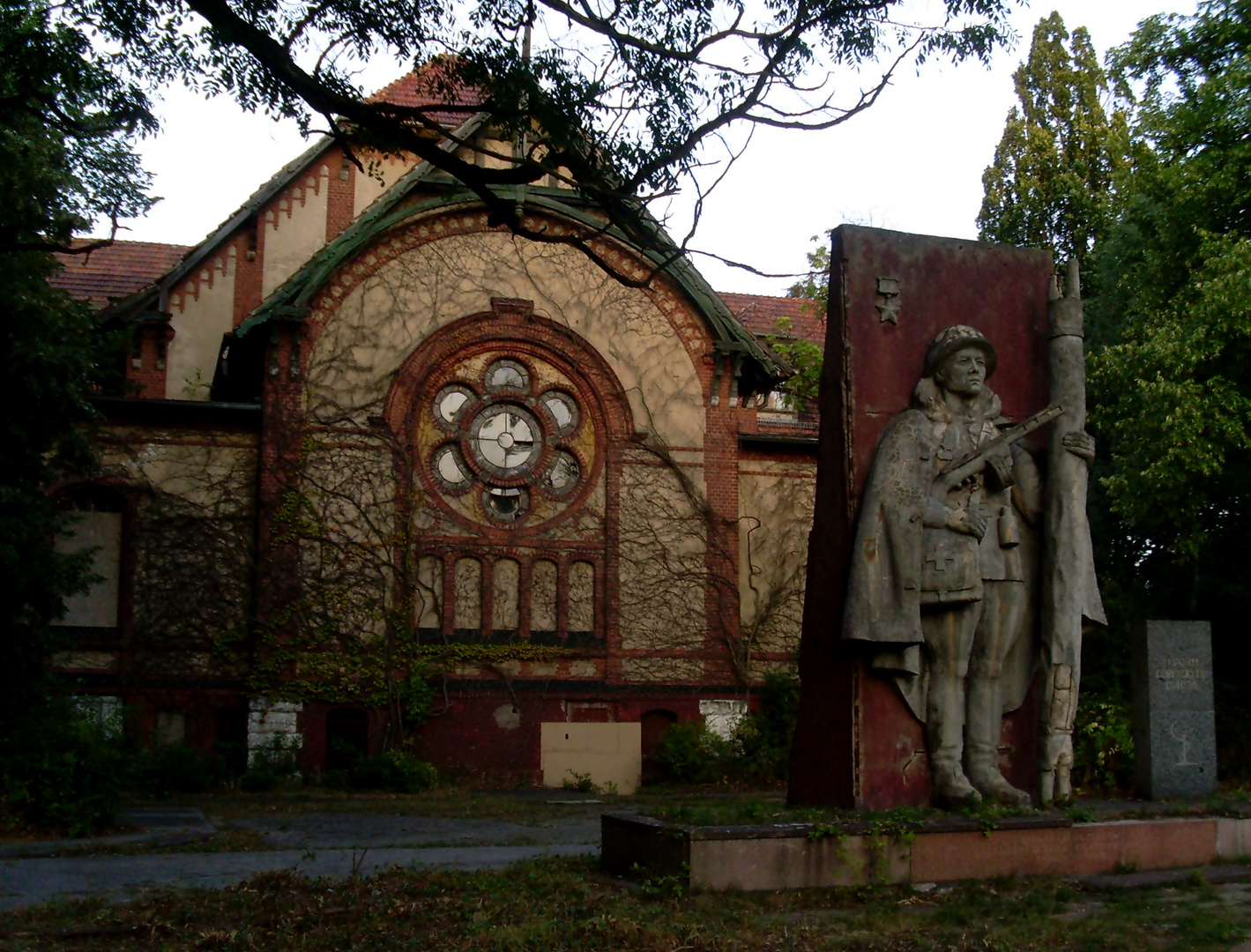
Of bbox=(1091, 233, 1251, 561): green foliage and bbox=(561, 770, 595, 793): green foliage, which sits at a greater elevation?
bbox=(1091, 233, 1251, 561): green foliage

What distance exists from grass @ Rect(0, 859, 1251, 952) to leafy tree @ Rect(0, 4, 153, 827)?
6.41m

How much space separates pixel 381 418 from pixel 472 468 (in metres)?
1.67

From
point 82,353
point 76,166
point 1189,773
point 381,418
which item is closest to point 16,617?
point 82,353

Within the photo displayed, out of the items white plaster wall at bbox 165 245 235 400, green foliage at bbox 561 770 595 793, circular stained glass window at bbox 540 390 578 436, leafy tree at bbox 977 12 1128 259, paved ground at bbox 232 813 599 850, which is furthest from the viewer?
leafy tree at bbox 977 12 1128 259

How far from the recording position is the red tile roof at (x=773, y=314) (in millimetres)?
30344

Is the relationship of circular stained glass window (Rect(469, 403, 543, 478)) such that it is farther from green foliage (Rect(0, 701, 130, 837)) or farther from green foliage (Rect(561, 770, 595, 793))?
green foliage (Rect(0, 701, 130, 837))

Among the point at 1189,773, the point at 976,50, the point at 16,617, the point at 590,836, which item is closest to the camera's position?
the point at 976,50

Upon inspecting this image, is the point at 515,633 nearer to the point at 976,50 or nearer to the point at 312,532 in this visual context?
the point at 312,532

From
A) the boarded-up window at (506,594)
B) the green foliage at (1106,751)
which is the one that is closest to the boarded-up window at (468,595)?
the boarded-up window at (506,594)

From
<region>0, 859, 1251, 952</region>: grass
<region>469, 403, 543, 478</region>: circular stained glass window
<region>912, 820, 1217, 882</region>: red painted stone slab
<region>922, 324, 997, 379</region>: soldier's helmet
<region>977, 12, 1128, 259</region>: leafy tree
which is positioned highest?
<region>977, 12, 1128, 259</region>: leafy tree

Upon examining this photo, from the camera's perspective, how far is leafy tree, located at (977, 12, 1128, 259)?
34.2m

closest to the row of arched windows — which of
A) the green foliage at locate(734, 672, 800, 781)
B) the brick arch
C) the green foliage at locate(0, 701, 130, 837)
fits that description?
the green foliage at locate(734, 672, 800, 781)

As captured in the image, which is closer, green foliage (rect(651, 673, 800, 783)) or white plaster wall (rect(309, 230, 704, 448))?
green foliage (rect(651, 673, 800, 783))

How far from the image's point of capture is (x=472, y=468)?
2281cm
